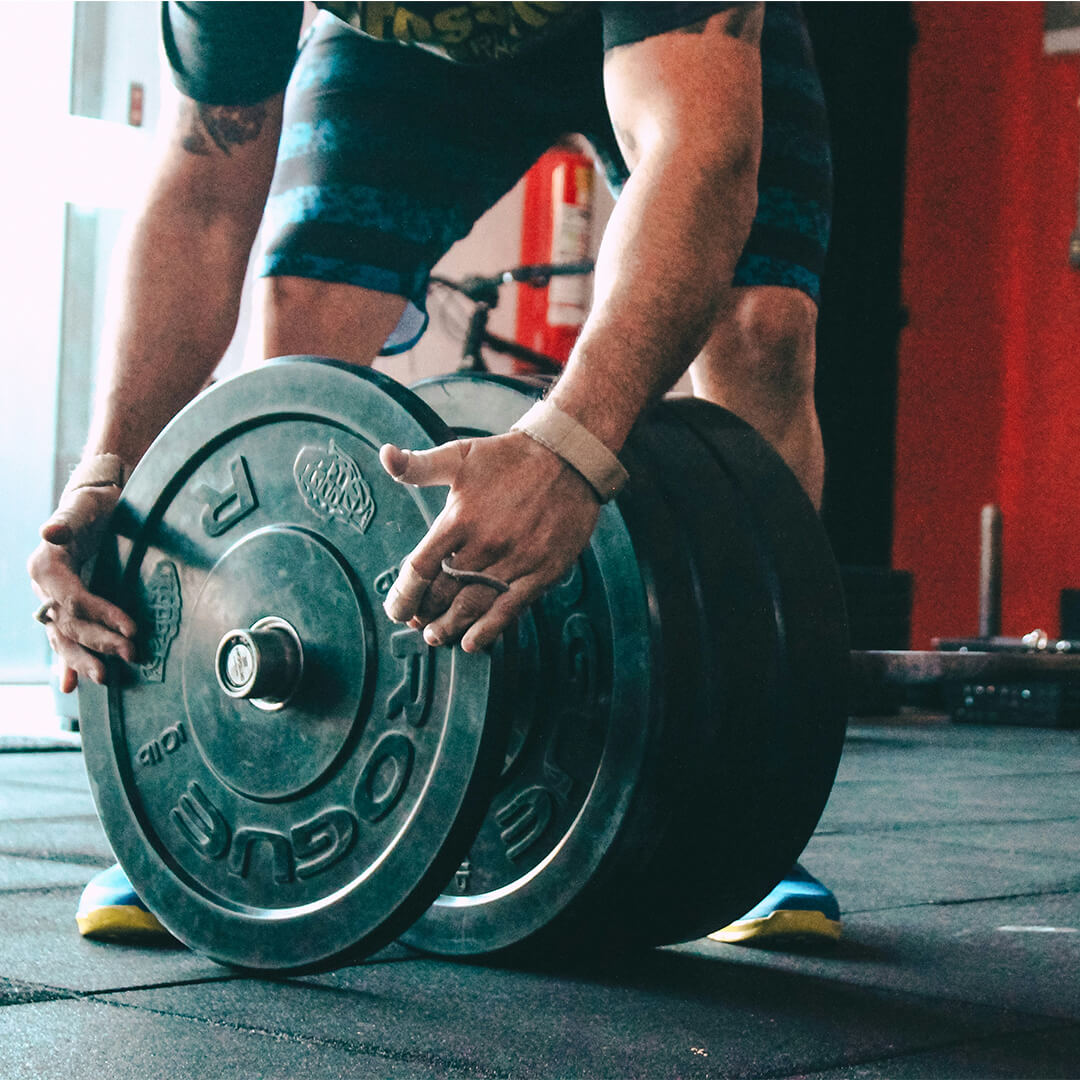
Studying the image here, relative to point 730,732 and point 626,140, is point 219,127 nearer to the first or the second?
point 626,140

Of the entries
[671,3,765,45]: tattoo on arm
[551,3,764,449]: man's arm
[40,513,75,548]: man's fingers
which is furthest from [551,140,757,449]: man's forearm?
[40,513,75,548]: man's fingers

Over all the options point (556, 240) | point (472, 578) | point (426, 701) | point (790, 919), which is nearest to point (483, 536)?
point (472, 578)

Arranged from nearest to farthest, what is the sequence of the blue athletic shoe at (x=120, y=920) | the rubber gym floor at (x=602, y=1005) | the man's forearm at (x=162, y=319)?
the rubber gym floor at (x=602, y=1005)
the blue athletic shoe at (x=120, y=920)
the man's forearm at (x=162, y=319)

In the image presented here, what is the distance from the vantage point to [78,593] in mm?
1176

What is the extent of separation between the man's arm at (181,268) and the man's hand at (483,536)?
50 cm

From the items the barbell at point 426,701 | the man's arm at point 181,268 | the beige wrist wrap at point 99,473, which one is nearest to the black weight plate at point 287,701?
the barbell at point 426,701

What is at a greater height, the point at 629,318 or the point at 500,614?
the point at 629,318

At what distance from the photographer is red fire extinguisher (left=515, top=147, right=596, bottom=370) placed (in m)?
4.30

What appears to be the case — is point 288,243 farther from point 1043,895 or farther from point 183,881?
point 1043,895

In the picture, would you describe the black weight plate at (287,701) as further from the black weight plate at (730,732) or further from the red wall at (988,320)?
the red wall at (988,320)

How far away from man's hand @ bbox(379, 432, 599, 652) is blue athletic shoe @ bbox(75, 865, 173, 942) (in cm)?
45

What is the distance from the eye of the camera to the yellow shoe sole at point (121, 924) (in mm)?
1224

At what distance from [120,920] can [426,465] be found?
0.55 m

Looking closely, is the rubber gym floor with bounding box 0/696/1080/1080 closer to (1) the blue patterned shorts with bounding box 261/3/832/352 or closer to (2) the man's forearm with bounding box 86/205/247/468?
(2) the man's forearm with bounding box 86/205/247/468
